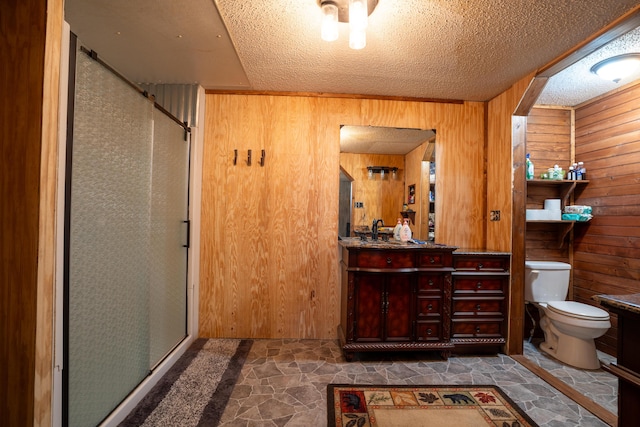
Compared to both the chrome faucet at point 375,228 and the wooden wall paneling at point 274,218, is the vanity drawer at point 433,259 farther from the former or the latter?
the wooden wall paneling at point 274,218

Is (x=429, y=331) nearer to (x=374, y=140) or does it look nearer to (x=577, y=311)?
(x=577, y=311)

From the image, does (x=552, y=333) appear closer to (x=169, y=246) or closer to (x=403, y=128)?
(x=403, y=128)

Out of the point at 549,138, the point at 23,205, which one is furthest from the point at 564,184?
the point at 23,205

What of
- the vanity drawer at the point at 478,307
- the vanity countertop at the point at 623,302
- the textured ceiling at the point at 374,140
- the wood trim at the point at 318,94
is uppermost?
the wood trim at the point at 318,94

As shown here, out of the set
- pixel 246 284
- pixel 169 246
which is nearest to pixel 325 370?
pixel 246 284

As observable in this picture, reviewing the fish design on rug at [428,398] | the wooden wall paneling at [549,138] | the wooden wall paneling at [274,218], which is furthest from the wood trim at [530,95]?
the fish design on rug at [428,398]

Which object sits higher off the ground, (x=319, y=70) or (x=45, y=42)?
(x=319, y=70)

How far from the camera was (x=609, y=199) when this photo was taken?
2480mm

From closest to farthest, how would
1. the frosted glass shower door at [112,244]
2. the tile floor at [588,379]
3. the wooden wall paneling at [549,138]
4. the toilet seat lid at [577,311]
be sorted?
the frosted glass shower door at [112,244], the tile floor at [588,379], the toilet seat lid at [577,311], the wooden wall paneling at [549,138]

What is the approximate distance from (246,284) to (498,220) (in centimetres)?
240

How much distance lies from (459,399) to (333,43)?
2.47 m

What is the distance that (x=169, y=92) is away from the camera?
246 cm

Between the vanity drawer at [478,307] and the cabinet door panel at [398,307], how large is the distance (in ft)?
1.40

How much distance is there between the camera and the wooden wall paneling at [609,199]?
2307 mm
